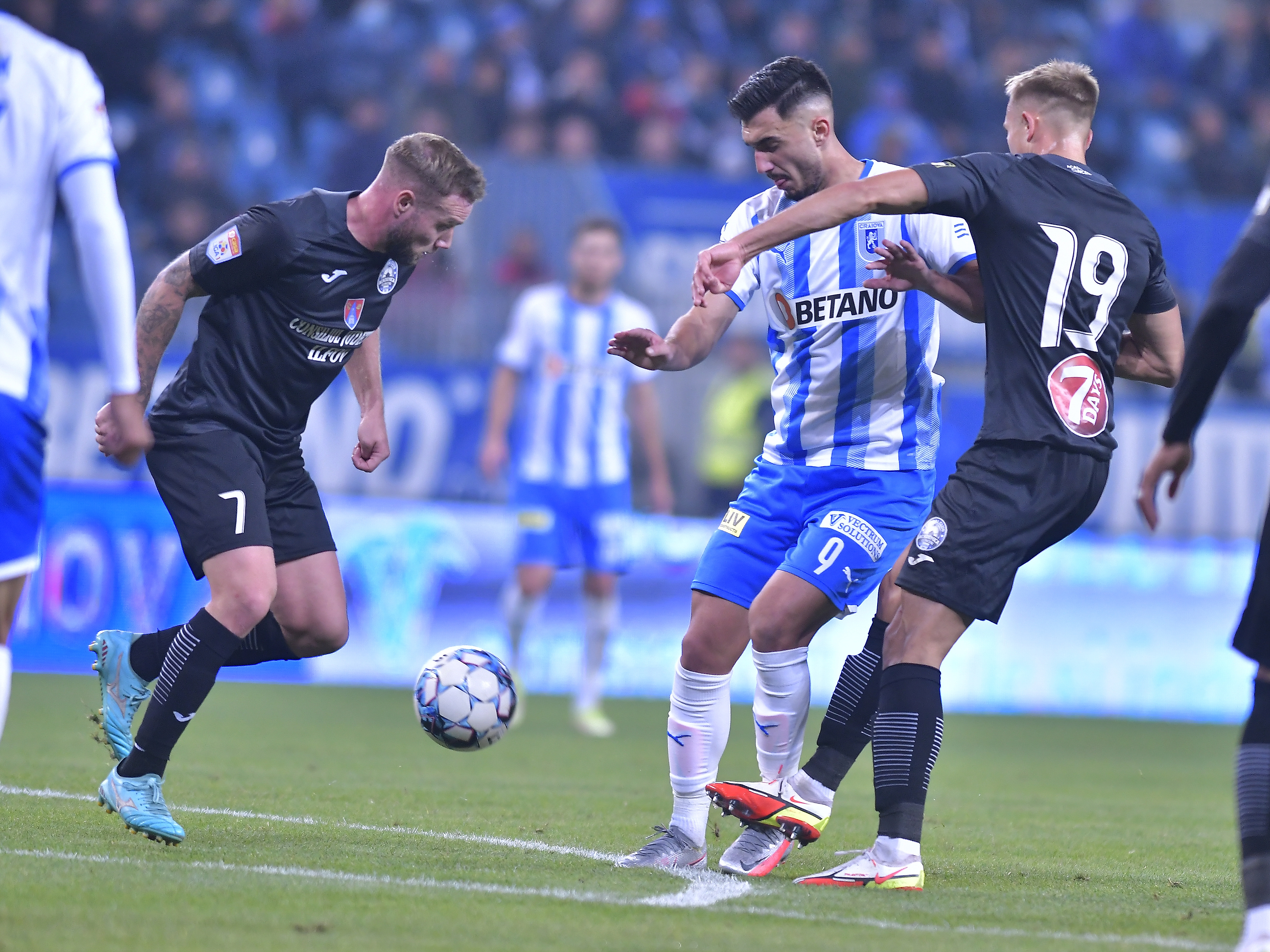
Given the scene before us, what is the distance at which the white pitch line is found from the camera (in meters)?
3.47

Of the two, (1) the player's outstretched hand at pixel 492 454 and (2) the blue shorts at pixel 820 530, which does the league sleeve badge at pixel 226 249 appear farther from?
(1) the player's outstretched hand at pixel 492 454

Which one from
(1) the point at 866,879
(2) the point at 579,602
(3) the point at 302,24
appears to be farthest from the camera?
(3) the point at 302,24

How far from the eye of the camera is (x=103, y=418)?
166 inches

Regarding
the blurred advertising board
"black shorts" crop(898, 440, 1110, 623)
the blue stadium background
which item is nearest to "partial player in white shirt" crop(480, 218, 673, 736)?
the blurred advertising board

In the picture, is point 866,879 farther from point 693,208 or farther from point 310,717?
point 693,208

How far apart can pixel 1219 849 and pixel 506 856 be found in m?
2.64

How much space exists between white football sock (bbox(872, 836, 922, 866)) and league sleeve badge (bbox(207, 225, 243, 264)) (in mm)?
2528

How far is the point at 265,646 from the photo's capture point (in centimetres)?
506

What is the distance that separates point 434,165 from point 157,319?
94 centimetres

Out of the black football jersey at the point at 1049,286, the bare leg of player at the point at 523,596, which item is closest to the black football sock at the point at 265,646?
the black football jersey at the point at 1049,286

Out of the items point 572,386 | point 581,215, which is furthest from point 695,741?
point 581,215

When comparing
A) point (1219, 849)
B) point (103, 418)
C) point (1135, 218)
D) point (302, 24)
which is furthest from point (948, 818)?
point (302, 24)

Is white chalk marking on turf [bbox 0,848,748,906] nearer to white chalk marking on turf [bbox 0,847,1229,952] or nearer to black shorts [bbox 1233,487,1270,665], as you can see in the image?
white chalk marking on turf [bbox 0,847,1229,952]

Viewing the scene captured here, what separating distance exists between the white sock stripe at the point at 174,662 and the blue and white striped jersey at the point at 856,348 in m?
1.90
